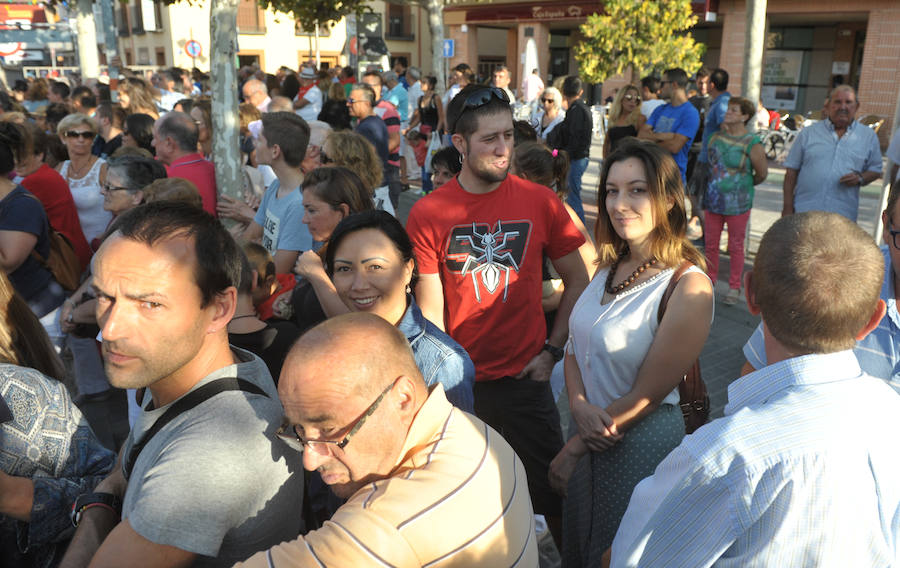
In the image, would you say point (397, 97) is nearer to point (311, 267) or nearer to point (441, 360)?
point (311, 267)

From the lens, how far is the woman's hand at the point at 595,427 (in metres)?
2.30

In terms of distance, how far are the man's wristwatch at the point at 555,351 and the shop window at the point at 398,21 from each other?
1453 inches

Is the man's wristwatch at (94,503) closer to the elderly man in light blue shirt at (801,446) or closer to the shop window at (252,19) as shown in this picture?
the elderly man in light blue shirt at (801,446)

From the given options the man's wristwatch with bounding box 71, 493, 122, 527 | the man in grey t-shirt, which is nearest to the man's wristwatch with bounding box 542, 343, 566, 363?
the man in grey t-shirt

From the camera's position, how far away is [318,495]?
2.40 m

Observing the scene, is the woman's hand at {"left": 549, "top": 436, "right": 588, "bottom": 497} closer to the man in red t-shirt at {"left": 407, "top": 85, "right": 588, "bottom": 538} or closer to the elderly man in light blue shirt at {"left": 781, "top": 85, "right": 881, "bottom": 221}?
the man in red t-shirt at {"left": 407, "top": 85, "right": 588, "bottom": 538}

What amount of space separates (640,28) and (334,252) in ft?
53.6

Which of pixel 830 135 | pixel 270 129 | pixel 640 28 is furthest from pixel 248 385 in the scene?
pixel 640 28

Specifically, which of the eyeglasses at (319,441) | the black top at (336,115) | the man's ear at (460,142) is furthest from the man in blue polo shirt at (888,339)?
the black top at (336,115)

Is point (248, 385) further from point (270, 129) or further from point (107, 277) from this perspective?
point (270, 129)

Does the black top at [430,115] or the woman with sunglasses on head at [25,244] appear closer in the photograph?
the woman with sunglasses on head at [25,244]

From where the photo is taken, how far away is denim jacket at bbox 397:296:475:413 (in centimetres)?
228

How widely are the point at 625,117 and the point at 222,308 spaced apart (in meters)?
7.18

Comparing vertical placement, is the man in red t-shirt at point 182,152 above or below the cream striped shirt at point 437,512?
above
